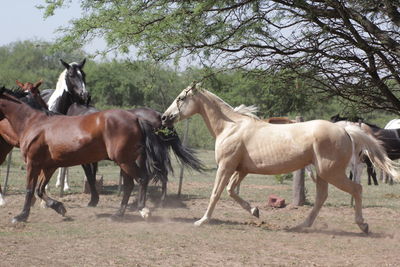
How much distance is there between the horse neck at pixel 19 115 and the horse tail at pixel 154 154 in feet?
5.73

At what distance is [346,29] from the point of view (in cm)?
586

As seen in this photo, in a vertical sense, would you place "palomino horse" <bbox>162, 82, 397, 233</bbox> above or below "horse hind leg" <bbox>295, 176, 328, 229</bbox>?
above

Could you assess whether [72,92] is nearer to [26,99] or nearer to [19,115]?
[26,99]

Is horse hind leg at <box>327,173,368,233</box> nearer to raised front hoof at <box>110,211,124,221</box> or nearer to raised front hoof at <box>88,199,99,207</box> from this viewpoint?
raised front hoof at <box>110,211,124,221</box>

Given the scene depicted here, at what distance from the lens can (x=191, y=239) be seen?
25.1 feet

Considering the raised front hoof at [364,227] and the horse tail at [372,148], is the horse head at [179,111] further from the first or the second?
the raised front hoof at [364,227]

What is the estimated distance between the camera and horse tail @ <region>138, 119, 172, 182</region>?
923cm

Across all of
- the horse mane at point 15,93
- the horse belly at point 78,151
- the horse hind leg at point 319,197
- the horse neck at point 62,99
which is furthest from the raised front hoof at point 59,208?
the horse hind leg at point 319,197

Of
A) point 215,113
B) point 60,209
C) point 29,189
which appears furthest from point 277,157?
point 29,189

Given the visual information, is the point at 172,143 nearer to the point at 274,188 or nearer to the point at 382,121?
the point at 274,188

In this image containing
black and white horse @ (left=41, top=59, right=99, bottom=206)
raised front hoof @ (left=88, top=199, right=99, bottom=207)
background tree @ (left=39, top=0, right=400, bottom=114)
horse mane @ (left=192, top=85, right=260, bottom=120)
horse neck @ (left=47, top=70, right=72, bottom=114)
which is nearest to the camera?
background tree @ (left=39, top=0, right=400, bottom=114)

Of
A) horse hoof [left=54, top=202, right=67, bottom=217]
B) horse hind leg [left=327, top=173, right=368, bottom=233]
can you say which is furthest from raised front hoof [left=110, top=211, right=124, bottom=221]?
horse hind leg [left=327, top=173, right=368, bottom=233]

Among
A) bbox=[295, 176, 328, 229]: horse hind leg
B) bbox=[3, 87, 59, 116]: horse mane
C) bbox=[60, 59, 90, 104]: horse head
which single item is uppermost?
bbox=[60, 59, 90, 104]: horse head

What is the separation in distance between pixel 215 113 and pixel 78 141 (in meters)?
2.13
